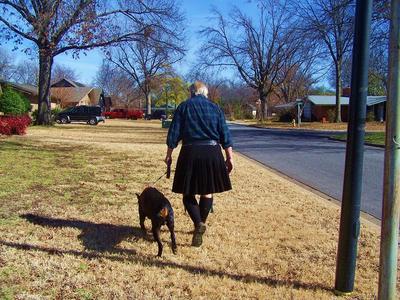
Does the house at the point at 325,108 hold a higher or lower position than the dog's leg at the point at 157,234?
higher

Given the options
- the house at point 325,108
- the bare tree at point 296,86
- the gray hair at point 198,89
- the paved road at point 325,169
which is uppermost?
the bare tree at point 296,86

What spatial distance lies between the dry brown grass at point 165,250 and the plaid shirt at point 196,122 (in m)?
1.19

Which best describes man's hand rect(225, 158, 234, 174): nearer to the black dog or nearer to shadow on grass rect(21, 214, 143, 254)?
the black dog

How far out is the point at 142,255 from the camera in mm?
4707

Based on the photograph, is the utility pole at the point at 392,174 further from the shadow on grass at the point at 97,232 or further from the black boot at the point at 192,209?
the shadow on grass at the point at 97,232

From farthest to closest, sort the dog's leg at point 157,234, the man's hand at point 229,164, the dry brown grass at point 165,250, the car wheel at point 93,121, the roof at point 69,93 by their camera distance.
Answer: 1. the roof at point 69,93
2. the car wheel at point 93,121
3. the man's hand at point 229,164
4. the dog's leg at point 157,234
5. the dry brown grass at point 165,250

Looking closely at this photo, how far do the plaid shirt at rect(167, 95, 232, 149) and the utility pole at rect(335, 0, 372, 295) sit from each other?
1.62 meters

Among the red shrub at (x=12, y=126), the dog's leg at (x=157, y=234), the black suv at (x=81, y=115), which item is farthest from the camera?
the black suv at (x=81, y=115)

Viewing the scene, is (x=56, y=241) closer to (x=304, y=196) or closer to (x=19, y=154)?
(x=304, y=196)

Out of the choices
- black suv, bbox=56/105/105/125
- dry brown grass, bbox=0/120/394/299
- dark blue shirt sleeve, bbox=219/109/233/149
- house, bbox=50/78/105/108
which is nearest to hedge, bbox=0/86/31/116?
black suv, bbox=56/105/105/125

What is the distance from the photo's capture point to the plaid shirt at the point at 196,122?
498cm

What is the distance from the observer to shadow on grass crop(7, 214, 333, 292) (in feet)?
13.5

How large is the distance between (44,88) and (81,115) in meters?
13.3

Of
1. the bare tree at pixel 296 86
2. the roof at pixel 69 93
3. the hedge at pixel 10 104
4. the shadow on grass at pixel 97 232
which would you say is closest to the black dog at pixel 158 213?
the shadow on grass at pixel 97 232
